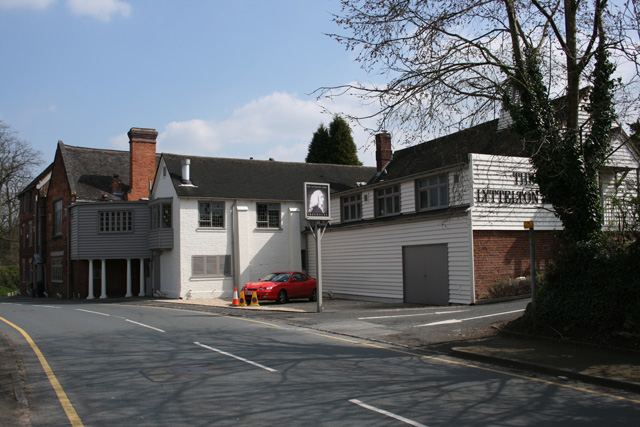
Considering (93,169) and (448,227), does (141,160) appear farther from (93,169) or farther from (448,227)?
(448,227)

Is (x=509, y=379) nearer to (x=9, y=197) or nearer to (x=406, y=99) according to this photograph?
(x=406, y=99)

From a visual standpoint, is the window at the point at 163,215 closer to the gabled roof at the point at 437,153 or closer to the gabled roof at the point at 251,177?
the gabled roof at the point at 251,177

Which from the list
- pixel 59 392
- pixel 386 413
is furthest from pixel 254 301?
pixel 386 413

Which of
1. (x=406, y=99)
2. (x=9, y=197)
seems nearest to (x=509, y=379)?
(x=406, y=99)

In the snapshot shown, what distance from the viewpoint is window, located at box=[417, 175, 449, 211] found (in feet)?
74.3

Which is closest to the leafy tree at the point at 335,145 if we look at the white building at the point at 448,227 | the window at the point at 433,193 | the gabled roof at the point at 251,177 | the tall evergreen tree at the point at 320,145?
the tall evergreen tree at the point at 320,145

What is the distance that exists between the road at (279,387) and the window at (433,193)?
36.5ft

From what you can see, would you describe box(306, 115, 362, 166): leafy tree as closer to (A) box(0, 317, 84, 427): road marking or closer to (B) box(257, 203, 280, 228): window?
(B) box(257, 203, 280, 228): window

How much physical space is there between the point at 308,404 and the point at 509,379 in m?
3.56

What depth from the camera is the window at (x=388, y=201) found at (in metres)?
25.8

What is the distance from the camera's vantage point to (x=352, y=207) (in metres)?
29.3

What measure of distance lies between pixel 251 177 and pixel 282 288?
35.1 feet

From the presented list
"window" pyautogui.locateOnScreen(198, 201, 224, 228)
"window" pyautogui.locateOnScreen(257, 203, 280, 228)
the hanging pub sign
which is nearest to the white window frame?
"window" pyautogui.locateOnScreen(257, 203, 280, 228)

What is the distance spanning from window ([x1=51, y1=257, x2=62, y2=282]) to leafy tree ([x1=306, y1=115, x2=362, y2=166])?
96.3 feet
